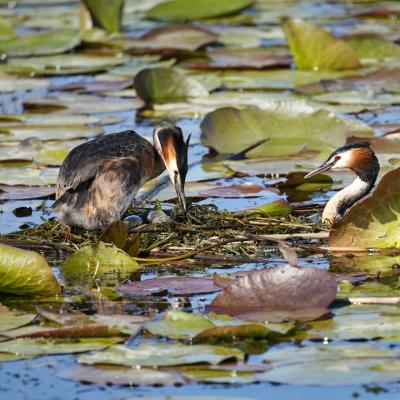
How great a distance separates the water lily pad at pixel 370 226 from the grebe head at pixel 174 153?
47.4 inches

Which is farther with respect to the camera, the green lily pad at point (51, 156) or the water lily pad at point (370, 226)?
the green lily pad at point (51, 156)

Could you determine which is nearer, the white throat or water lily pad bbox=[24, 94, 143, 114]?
the white throat

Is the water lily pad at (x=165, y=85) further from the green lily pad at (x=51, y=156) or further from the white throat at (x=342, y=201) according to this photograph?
the white throat at (x=342, y=201)

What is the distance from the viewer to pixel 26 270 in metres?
6.31

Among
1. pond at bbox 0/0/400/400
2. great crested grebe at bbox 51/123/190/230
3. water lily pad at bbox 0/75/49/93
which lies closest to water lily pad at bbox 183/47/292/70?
pond at bbox 0/0/400/400

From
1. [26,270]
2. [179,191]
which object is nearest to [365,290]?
[26,270]

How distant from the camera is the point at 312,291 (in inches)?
233

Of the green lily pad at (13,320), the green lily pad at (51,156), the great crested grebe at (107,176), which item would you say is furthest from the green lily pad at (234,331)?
the green lily pad at (51,156)

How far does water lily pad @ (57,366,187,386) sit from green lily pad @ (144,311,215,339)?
0.47 meters

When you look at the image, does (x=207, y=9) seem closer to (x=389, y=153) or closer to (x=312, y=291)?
(x=389, y=153)

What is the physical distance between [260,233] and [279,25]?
988cm

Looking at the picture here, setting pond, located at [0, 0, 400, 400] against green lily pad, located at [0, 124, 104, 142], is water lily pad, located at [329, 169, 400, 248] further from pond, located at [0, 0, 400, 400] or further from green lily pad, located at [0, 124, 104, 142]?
green lily pad, located at [0, 124, 104, 142]

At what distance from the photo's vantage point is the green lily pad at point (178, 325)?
5574 millimetres

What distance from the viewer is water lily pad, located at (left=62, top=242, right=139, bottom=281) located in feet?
22.4
